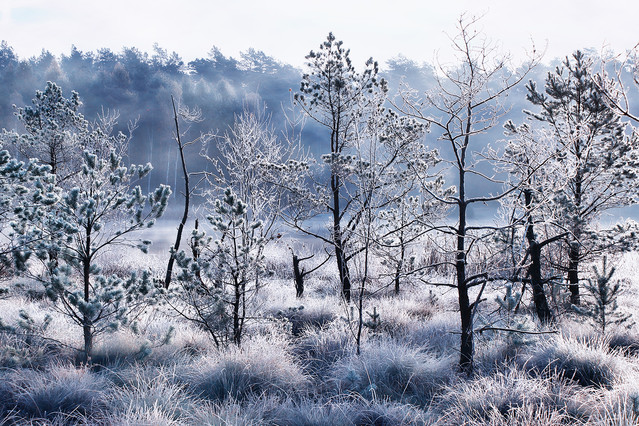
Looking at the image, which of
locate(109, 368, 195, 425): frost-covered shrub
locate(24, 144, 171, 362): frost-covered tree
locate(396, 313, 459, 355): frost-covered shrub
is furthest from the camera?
locate(396, 313, 459, 355): frost-covered shrub

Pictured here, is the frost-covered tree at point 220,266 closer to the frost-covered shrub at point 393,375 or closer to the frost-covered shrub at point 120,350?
the frost-covered shrub at point 120,350

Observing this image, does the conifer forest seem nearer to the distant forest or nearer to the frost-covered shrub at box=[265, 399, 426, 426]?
the frost-covered shrub at box=[265, 399, 426, 426]

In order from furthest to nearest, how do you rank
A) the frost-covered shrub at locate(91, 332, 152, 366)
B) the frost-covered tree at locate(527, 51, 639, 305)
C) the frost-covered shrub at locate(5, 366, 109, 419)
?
the frost-covered tree at locate(527, 51, 639, 305) → the frost-covered shrub at locate(91, 332, 152, 366) → the frost-covered shrub at locate(5, 366, 109, 419)

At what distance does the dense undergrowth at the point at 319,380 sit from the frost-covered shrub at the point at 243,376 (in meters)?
0.01

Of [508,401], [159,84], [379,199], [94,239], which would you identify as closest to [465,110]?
[379,199]

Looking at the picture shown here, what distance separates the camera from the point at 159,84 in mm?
45812

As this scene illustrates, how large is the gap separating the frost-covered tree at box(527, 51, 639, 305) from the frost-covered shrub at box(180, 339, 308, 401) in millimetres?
4337

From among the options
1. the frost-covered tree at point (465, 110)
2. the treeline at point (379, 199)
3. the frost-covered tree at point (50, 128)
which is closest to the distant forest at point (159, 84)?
the frost-covered tree at point (50, 128)

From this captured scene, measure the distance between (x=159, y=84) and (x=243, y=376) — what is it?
157 feet

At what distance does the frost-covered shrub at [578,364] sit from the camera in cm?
415

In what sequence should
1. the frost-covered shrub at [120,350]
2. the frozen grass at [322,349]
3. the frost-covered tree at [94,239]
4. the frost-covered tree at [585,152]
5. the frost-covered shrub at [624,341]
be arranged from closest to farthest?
the frost-covered tree at [94,239]
the frost-covered shrub at [120,350]
the frozen grass at [322,349]
the frost-covered shrub at [624,341]
the frost-covered tree at [585,152]

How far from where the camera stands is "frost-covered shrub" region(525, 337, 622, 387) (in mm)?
4148

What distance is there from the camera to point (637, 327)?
19.8ft

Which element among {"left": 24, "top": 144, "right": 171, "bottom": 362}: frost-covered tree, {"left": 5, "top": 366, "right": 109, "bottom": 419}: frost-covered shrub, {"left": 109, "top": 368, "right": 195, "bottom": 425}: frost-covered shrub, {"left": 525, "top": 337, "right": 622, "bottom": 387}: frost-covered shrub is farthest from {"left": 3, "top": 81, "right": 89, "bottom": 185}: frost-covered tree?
{"left": 525, "top": 337, "right": 622, "bottom": 387}: frost-covered shrub
